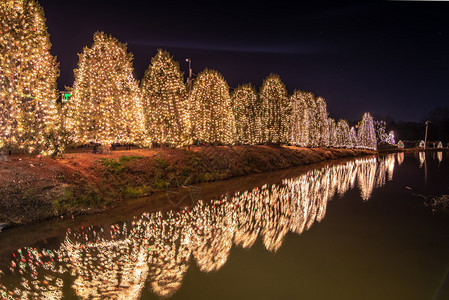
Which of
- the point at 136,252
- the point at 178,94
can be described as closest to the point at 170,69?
the point at 178,94

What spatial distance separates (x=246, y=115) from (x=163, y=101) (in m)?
13.0

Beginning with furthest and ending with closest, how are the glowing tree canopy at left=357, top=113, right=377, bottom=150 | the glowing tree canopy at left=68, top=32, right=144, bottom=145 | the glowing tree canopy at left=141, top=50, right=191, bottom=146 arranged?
the glowing tree canopy at left=357, top=113, right=377, bottom=150
the glowing tree canopy at left=141, top=50, right=191, bottom=146
the glowing tree canopy at left=68, top=32, right=144, bottom=145

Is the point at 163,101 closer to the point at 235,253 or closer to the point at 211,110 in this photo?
the point at 211,110

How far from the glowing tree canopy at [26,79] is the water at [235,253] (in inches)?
180

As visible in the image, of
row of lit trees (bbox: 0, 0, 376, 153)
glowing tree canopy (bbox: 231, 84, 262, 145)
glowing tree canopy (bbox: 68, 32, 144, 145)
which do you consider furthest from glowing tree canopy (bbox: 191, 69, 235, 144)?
glowing tree canopy (bbox: 68, 32, 144, 145)

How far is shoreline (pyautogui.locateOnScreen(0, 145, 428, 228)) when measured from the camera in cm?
962

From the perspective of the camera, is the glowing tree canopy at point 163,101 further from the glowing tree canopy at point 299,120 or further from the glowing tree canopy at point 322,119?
the glowing tree canopy at point 322,119

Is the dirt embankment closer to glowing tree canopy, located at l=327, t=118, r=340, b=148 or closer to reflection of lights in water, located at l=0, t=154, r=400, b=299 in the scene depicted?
reflection of lights in water, located at l=0, t=154, r=400, b=299

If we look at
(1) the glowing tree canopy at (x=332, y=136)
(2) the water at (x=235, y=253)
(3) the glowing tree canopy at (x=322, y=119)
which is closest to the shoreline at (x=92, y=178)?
(2) the water at (x=235, y=253)

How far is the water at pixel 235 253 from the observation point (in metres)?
5.19

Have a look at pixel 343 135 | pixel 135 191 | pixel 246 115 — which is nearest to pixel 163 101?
pixel 135 191

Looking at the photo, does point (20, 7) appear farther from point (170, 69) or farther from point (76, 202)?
point (170, 69)

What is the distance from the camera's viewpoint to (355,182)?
1845cm

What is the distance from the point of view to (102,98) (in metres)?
16.9
